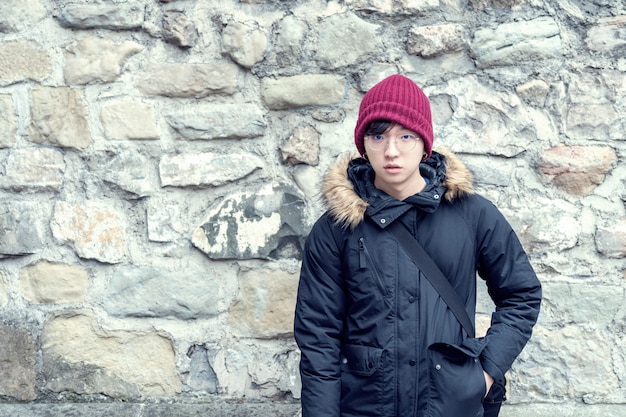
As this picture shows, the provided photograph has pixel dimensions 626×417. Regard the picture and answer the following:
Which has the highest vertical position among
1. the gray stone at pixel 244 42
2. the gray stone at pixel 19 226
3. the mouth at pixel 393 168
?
the gray stone at pixel 244 42

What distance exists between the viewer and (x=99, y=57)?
2682mm

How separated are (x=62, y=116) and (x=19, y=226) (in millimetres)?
445

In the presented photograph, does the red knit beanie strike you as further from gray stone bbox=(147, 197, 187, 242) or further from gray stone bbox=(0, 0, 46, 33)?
gray stone bbox=(0, 0, 46, 33)

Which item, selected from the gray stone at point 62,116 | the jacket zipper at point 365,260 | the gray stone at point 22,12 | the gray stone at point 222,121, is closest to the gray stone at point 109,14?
the gray stone at point 22,12

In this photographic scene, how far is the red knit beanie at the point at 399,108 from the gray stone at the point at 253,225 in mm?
731

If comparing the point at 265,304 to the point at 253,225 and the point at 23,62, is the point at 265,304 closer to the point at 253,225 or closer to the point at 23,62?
the point at 253,225

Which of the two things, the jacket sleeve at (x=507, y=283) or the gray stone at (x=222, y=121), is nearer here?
the jacket sleeve at (x=507, y=283)

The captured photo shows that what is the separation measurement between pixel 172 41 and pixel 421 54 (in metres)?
0.91

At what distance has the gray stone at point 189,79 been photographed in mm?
2660

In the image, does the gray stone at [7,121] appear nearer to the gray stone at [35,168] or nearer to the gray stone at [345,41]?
the gray stone at [35,168]

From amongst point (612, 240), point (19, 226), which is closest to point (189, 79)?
point (19, 226)

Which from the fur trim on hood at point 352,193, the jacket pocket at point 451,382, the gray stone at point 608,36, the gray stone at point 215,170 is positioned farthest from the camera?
the gray stone at point 215,170

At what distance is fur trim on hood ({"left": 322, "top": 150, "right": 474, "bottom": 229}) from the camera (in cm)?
199

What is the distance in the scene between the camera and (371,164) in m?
2.03
